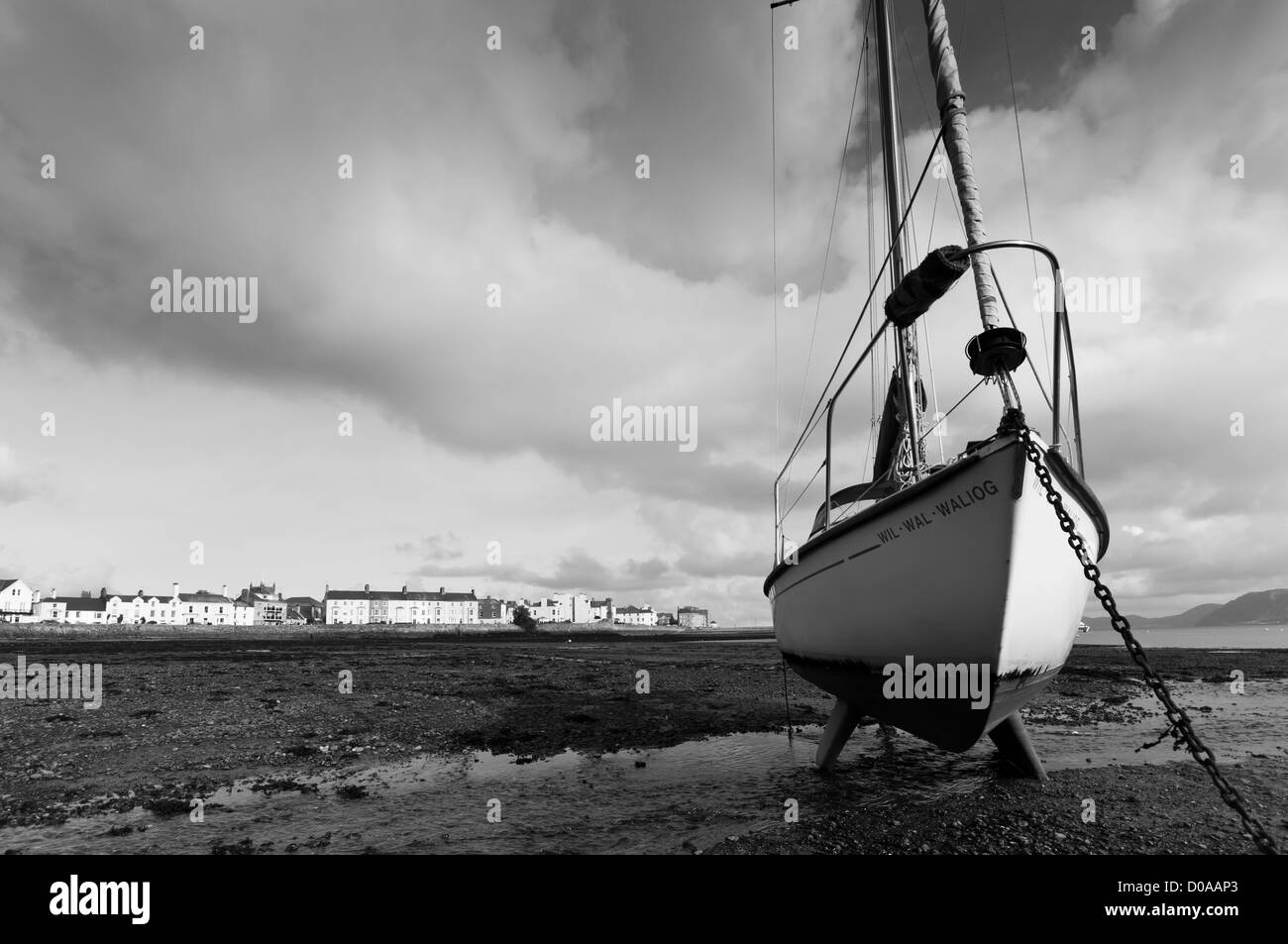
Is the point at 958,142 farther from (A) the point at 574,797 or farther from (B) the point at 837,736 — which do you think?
(A) the point at 574,797

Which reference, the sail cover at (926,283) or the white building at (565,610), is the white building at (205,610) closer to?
the white building at (565,610)

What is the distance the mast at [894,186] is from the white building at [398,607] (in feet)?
470

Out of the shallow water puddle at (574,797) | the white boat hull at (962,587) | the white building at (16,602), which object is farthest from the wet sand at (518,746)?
the white building at (16,602)

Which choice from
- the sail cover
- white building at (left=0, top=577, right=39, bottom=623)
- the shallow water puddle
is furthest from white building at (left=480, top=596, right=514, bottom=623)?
the sail cover

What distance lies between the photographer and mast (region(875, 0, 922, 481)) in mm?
11609

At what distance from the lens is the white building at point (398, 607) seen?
135 m

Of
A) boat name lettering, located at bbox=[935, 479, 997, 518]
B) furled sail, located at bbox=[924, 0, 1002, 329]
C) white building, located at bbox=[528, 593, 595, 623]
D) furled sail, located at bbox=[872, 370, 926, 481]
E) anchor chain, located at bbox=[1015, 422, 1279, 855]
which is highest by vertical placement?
furled sail, located at bbox=[924, 0, 1002, 329]

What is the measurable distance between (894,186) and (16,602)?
489 ft

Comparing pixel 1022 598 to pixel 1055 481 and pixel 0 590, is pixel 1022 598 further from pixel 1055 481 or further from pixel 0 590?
pixel 0 590

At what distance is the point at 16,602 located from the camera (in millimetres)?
103688

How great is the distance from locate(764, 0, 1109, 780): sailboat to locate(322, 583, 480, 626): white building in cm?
14379

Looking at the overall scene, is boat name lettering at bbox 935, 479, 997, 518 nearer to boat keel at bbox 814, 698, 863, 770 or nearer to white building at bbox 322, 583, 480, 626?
boat keel at bbox 814, 698, 863, 770

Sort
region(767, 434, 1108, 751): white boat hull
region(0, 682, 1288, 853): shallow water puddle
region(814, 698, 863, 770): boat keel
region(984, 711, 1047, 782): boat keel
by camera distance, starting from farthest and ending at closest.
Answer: region(814, 698, 863, 770): boat keel → region(984, 711, 1047, 782): boat keel → region(0, 682, 1288, 853): shallow water puddle → region(767, 434, 1108, 751): white boat hull
